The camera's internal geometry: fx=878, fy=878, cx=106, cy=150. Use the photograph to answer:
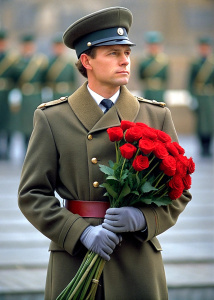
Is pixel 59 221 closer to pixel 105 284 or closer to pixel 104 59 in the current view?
pixel 105 284

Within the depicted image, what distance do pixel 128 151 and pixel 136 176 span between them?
10 cm

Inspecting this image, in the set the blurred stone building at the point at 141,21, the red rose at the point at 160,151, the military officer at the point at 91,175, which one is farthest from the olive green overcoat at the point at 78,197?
the blurred stone building at the point at 141,21

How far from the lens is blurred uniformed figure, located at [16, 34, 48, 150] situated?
13484mm

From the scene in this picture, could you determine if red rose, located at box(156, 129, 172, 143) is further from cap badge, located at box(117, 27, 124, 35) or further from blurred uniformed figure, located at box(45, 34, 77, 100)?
blurred uniformed figure, located at box(45, 34, 77, 100)

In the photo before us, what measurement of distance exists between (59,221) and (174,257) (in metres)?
3.23

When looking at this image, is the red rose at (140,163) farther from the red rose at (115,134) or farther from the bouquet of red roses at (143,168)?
the red rose at (115,134)

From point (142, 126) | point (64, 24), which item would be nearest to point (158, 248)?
point (142, 126)

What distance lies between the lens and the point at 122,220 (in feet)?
10.7

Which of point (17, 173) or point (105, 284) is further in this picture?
point (17, 173)

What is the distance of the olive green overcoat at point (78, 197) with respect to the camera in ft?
11.2

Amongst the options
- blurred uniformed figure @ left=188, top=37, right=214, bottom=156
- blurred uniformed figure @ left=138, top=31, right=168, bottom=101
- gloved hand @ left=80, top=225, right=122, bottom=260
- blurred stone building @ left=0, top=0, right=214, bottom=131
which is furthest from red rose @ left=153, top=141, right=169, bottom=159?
blurred stone building @ left=0, top=0, right=214, bottom=131

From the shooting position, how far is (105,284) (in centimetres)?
343

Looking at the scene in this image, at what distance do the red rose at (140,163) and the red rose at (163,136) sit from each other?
14 centimetres

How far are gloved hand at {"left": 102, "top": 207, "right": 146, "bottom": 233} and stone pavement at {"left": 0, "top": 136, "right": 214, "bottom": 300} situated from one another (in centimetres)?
164
